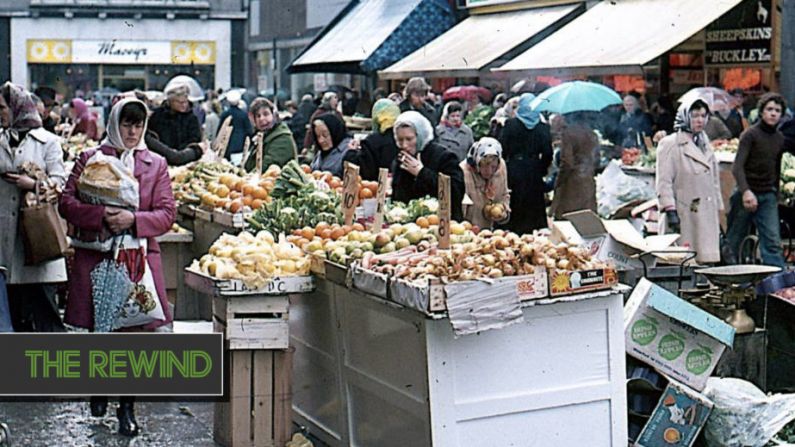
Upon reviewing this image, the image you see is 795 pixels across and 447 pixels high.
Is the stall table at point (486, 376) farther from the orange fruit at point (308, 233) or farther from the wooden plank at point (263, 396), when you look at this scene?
the orange fruit at point (308, 233)

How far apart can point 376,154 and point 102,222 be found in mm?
2829

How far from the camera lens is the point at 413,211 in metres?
7.23

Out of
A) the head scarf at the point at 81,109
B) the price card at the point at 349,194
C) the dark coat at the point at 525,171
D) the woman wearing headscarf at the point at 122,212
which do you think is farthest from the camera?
the head scarf at the point at 81,109

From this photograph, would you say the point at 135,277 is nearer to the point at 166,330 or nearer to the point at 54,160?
the point at 166,330

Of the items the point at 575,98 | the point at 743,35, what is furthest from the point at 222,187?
the point at 743,35

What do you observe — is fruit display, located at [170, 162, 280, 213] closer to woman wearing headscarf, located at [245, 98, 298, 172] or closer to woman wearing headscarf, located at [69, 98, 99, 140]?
woman wearing headscarf, located at [245, 98, 298, 172]

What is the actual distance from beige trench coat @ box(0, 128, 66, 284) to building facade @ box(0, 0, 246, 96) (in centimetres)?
158

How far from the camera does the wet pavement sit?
266 inches

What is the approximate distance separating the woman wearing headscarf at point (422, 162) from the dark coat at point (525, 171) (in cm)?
203

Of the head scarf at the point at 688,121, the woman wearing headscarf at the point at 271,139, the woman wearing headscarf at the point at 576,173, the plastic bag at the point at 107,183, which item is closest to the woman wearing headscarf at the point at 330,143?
the woman wearing headscarf at the point at 271,139

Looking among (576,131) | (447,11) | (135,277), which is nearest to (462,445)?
(135,277)

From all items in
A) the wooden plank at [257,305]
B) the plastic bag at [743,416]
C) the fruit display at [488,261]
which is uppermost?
the fruit display at [488,261]

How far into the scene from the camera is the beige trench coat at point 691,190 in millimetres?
9461

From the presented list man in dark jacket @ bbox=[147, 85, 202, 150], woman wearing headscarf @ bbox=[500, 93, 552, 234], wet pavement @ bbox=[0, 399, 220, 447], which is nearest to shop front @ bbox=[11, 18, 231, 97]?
man in dark jacket @ bbox=[147, 85, 202, 150]
